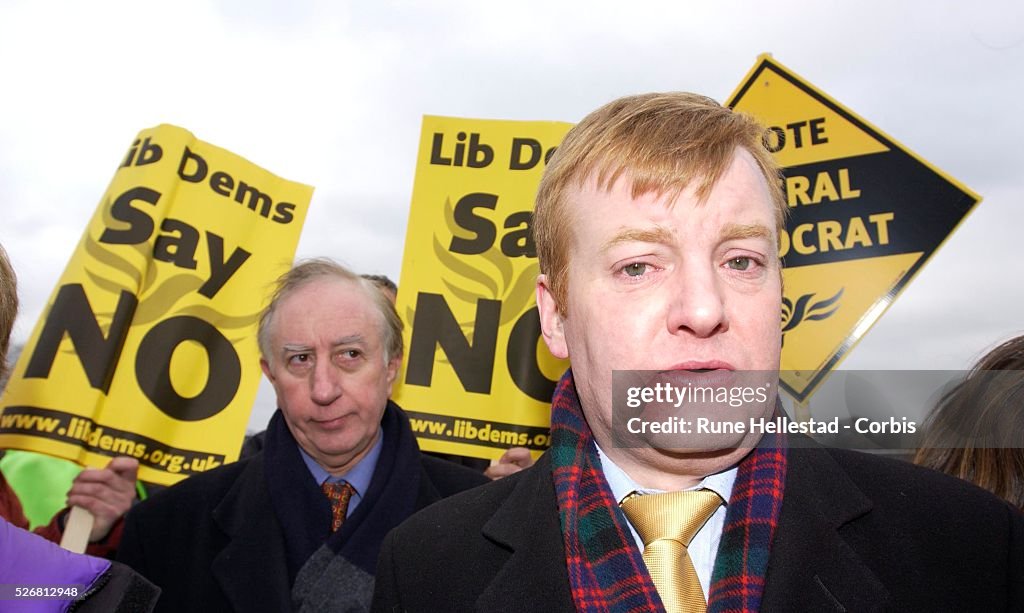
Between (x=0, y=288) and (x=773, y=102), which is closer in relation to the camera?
(x=0, y=288)

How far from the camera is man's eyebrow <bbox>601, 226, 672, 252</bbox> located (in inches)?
58.7

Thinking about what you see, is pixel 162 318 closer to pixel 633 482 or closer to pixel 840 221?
pixel 633 482

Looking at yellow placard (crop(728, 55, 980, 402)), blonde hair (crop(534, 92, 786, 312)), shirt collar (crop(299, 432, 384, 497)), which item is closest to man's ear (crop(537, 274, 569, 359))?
blonde hair (crop(534, 92, 786, 312))

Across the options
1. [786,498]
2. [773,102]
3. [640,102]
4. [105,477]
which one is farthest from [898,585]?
[105,477]

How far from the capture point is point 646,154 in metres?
1.58

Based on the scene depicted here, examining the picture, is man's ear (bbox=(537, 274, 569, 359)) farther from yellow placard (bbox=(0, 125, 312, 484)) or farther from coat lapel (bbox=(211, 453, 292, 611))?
yellow placard (bbox=(0, 125, 312, 484))

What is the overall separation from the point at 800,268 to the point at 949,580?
168cm

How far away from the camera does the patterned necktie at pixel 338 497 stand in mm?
2973

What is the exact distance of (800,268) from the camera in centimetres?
302

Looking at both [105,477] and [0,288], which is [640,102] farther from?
[105,477]

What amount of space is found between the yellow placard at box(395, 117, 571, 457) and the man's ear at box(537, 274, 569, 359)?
1.52 m

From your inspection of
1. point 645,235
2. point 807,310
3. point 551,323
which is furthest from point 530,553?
point 807,310

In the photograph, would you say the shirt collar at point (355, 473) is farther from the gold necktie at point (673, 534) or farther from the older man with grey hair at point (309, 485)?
the gold necktie at point (673, 534)

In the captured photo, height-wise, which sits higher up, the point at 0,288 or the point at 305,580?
the point at 0,288
